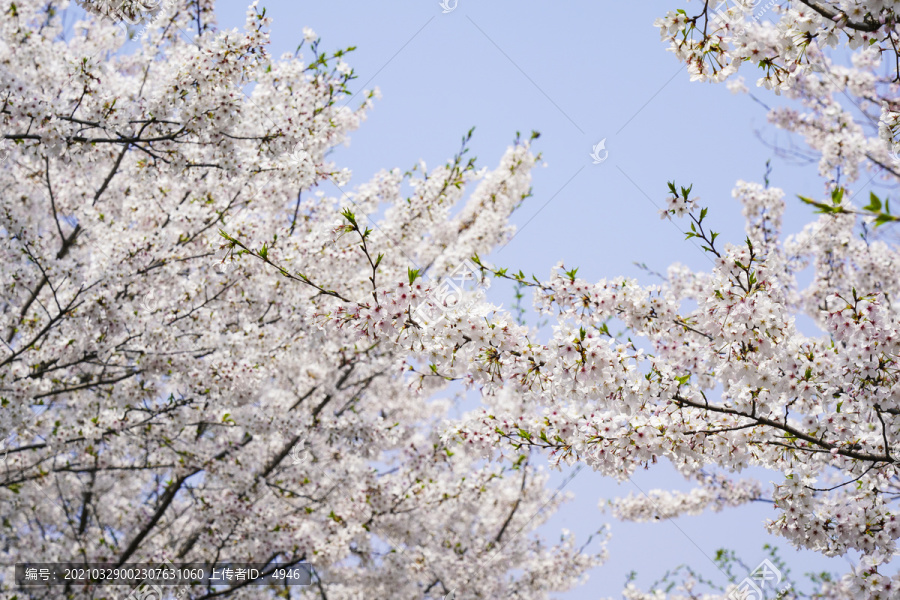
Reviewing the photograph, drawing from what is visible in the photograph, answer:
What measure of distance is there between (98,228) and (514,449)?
5.55m

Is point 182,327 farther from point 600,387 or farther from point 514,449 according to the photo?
point 600,387

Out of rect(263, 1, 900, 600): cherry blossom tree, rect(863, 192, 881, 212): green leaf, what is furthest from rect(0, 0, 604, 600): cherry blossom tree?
rect(863, 192, 881, 212): green leaf

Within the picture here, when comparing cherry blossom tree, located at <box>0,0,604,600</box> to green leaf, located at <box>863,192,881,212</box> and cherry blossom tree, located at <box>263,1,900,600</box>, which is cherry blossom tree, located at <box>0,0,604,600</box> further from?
green leaf, located at <box>863,192,881,212</box>

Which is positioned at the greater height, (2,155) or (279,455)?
(2,155)

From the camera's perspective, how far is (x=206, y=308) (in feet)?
20.6

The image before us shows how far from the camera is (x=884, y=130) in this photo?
276 centimetres

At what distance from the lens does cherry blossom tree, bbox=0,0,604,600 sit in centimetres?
458

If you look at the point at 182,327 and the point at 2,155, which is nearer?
the point at 2,155

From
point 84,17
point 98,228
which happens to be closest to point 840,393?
point 98,228

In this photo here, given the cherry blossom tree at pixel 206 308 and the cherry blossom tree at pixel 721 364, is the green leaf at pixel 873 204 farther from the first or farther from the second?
the cherry blossom tree at pixel 206 308

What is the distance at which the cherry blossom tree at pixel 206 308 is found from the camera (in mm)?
4582

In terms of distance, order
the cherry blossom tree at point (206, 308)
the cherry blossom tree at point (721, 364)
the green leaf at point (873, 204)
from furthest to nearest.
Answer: the cherry blossom tree at point (206, 308) < the cherry blossom tree at point (721, 364) < the green leaf at point (873, 204)

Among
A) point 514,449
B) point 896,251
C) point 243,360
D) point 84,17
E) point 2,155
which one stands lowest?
point 514,449

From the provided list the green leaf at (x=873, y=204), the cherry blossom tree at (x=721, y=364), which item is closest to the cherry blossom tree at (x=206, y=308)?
the cherry blossom tree at (x=721, y=364)
